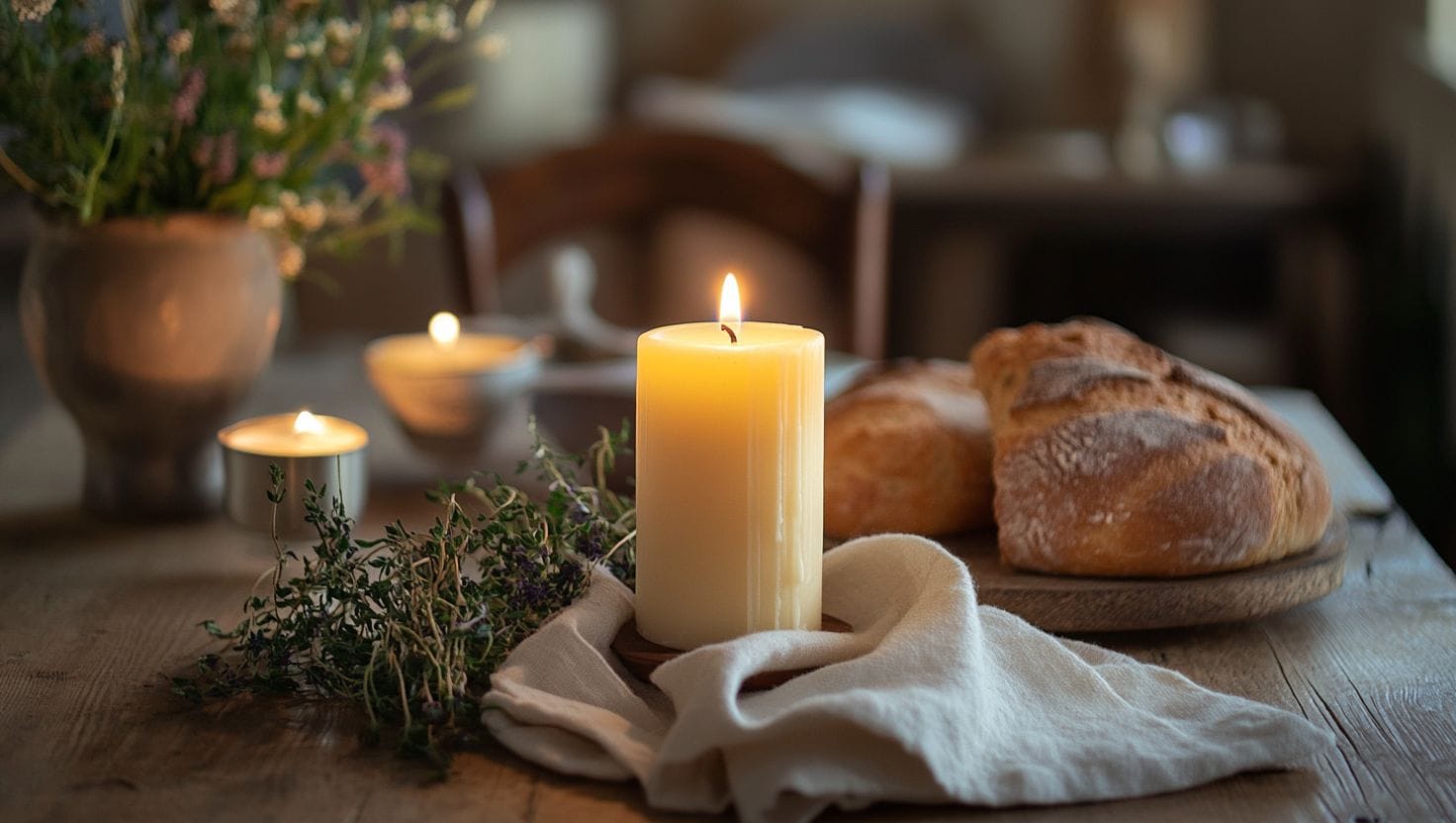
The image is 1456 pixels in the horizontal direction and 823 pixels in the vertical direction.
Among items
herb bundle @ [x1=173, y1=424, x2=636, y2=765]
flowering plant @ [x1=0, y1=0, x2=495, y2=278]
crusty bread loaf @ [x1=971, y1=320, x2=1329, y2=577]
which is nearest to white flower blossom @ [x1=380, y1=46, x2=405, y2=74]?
flowering plant @ [x1=0, y1=0, x2=495, y2=278]

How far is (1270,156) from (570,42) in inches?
70.6

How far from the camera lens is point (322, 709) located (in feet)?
2.19

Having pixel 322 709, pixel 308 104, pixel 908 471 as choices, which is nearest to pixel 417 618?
pixel 322 709

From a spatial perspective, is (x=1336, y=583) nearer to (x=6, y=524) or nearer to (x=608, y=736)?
(x=608, y=736)

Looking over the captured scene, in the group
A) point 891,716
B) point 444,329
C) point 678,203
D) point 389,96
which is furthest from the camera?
point 678,203

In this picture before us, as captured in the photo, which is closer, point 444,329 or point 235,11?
Answer: point 235,11

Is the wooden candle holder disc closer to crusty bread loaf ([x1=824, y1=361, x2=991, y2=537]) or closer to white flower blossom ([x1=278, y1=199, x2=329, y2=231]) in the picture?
crusty bread loaf ([x1=824, y1=361, x2=991, y2=537])

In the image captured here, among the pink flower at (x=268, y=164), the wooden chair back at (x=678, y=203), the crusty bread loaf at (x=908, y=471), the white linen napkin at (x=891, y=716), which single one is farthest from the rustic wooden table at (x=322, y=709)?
the wooden chair back at (x=678, y=203)

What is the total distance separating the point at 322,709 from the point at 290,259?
0.48 m

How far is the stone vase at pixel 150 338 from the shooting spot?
92 centimetres

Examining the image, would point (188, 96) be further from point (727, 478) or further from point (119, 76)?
point (727, 478)

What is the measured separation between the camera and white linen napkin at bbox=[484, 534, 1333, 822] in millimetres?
561

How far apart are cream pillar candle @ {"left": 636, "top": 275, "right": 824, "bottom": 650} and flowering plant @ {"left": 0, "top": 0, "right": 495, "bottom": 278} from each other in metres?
0.40

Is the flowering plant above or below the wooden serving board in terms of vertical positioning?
above
